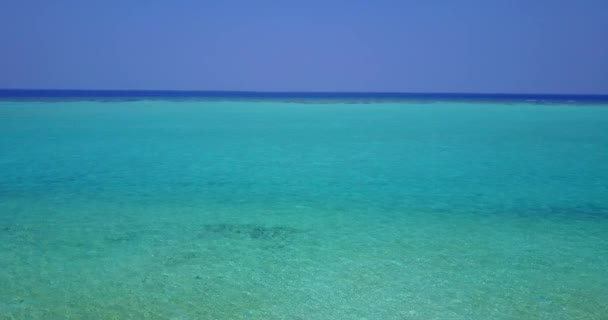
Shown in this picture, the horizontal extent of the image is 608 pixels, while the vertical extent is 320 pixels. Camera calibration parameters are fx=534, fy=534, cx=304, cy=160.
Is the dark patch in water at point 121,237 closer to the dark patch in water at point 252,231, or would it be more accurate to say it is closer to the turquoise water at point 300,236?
the turquoise water at point 300,236

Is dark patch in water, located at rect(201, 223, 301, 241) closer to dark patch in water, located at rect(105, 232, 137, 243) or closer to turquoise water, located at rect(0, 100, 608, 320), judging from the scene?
turquoise water, located at rect(0, 100, 608, 320)

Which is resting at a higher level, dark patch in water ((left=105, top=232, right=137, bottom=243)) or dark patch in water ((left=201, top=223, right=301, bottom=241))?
dark patch in water ((left=201, top=223, right=301, bottom=241))

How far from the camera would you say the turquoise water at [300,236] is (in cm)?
320

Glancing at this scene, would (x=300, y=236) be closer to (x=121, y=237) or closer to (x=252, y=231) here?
(x=252, y=231)

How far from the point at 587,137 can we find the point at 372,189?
924 cm

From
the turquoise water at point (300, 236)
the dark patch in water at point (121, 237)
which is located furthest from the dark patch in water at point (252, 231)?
the dark patch in water at point (121, 237)

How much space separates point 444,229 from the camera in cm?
476

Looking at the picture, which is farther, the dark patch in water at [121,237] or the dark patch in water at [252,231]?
the dark patch in water at [252,231]

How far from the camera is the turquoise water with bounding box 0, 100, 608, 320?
3199 millimetres

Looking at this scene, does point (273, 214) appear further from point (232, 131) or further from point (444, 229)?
point (232, 131)

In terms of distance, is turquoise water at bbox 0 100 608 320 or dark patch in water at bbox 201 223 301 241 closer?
turquoise water at bbox 0 100 608 320

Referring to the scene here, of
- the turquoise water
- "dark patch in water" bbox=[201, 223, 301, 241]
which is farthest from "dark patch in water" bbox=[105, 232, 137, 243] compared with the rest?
"dark patch in water" bbox=[201, 223, 301, 241]

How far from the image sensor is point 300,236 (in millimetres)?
4504

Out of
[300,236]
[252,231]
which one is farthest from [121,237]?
[300,236]
